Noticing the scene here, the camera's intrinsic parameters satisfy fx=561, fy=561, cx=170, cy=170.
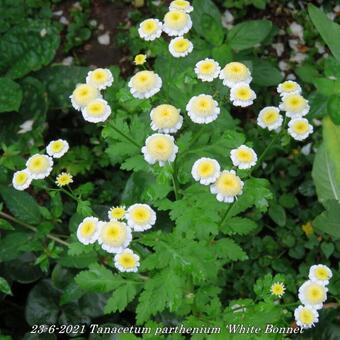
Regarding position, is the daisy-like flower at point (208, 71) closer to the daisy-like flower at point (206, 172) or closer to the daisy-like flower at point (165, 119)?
the daisy-like flower at point (165, 119)

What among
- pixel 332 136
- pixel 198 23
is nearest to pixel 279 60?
pixel 198 23

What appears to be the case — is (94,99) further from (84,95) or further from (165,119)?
(165,119)

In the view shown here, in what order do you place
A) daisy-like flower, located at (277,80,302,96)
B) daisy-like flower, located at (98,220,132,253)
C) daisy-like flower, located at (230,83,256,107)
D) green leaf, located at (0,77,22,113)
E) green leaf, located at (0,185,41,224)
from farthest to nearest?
green leaf, located at (0,77,22,113) < green leaf, located at (0,185,41,224) < daisy-like flower, located at (277,80,302,96) < daisy-like flower, located at (230,83,256,107) < daisy-like flower, located at (98,220,132,253)

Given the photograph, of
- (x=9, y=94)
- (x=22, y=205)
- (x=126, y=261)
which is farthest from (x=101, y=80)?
(x=9, y=94)

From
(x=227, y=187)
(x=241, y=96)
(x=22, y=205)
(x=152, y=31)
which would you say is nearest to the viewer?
(x=227, y=187)

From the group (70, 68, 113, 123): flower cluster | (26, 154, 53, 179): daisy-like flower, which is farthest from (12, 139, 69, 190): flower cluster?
(70, 68, 113, 123): flower cluster

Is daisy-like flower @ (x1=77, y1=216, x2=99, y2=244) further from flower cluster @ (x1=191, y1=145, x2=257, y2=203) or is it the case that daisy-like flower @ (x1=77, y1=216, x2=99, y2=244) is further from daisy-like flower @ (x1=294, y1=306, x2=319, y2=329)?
daisy-like flower @ (x1=294, y1=306, x2=319, y2=329)

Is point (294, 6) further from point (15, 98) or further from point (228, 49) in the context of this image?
point (15, 98)
